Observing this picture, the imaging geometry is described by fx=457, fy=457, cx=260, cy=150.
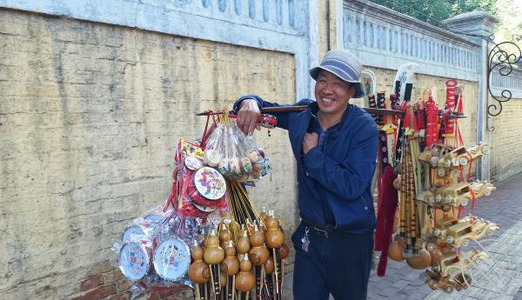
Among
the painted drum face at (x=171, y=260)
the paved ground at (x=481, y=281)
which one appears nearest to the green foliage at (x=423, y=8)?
the paved ground at (x=481, y=281)

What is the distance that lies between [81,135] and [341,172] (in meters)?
1.86

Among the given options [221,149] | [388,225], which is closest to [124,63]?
[221,149]

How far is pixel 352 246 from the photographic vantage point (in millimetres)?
2484

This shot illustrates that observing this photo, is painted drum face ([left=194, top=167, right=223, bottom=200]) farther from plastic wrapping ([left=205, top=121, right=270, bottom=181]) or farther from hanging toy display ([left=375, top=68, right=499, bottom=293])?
hanging toy display ([left=375, top=68, right=499, bottom=293])

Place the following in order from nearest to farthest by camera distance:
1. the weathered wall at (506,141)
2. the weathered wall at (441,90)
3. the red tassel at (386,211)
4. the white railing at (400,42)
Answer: the red tassel at (386,211) < the white railing at (400,42) < the weathered wall at (441,90) < the weathered wall at (506,141)

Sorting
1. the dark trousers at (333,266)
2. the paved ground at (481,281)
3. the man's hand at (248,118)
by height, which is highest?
the man's hand at (248,118)

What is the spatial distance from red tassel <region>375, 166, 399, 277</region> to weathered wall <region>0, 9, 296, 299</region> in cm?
169

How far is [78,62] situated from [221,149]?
1346 mm

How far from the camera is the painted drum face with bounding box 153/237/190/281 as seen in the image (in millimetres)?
2254

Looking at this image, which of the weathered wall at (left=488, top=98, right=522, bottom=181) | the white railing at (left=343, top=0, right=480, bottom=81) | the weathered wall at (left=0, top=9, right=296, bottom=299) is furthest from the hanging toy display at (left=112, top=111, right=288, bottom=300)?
the weathered wall at (left=488, top=98, right=522, bottom=181)

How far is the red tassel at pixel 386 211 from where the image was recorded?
3.09 meters

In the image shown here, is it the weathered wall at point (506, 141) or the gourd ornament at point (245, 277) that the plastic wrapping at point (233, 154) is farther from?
the weathered wall at point (506, 141)

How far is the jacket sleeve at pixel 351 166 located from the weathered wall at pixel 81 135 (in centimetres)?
164

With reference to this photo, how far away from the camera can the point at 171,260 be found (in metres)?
2.26
